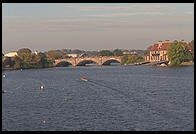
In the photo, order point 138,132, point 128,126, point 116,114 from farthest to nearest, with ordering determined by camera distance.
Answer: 1. point 116,114
2. point 128,126
3. point 138,132

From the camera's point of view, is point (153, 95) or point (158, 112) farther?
point (153, 95)

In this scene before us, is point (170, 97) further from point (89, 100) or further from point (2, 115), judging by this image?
point (2, 115)

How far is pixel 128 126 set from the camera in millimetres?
53031

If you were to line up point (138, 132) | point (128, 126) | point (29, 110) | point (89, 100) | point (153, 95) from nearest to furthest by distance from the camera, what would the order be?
point (138, 132), point (128, 126), point (29, 110), point (89, 100), point (153, 95)

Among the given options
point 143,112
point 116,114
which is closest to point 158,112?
point 143,112

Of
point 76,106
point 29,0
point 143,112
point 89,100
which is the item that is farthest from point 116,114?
point 29,0

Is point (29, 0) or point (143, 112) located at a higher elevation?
point (29, 0)

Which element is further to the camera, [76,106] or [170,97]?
[170,97]

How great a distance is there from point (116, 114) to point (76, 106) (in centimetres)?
1134

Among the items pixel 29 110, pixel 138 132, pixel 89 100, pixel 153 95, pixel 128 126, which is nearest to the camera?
pixel 138 132

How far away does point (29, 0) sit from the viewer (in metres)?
61.2

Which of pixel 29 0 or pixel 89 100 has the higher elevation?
pixel 29 0

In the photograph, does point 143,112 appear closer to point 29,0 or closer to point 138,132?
point 138,132

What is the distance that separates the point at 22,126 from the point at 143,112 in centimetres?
1930
